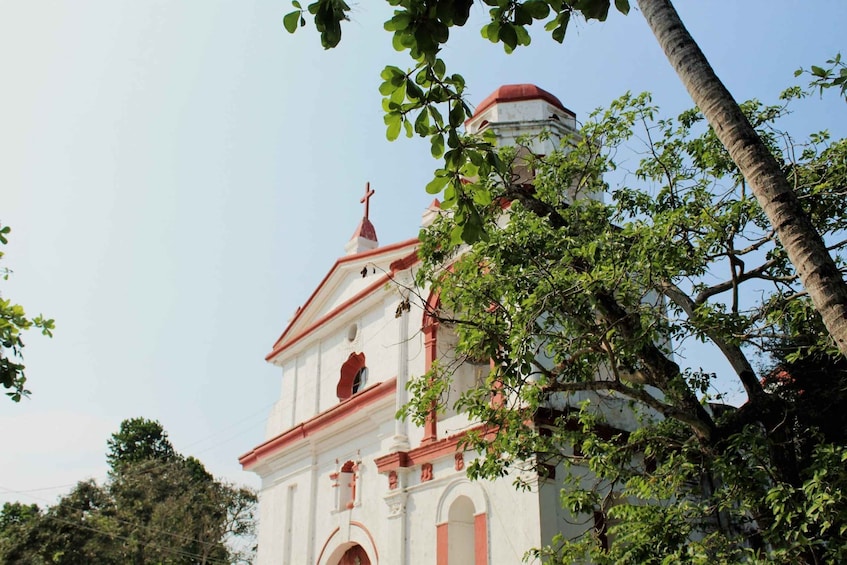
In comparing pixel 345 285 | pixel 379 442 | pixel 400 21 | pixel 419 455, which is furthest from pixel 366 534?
pixel 400 21

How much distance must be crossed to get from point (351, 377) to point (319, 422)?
1115mm

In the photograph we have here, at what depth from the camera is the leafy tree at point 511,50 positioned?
3.44 meters

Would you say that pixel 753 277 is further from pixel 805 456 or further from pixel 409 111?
pixel 409 111

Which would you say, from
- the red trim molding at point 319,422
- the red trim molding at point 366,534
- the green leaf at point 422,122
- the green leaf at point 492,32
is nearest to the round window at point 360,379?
the red trim molding at point 319,422

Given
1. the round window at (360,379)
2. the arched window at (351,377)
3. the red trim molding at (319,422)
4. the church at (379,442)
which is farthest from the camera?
the arched window at (351,377)

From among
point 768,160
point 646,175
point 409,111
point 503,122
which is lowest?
point 409,111

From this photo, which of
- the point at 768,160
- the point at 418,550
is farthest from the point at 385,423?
the point at 768,160

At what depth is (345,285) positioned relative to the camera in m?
16.8

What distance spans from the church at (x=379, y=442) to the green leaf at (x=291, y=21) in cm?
547

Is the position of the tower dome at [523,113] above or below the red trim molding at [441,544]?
above

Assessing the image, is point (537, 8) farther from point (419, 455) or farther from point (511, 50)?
point (419, 455)

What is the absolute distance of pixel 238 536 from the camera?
107 ft

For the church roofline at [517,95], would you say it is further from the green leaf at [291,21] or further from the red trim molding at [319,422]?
the green leaf at [291,21]

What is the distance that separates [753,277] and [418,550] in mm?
6341
